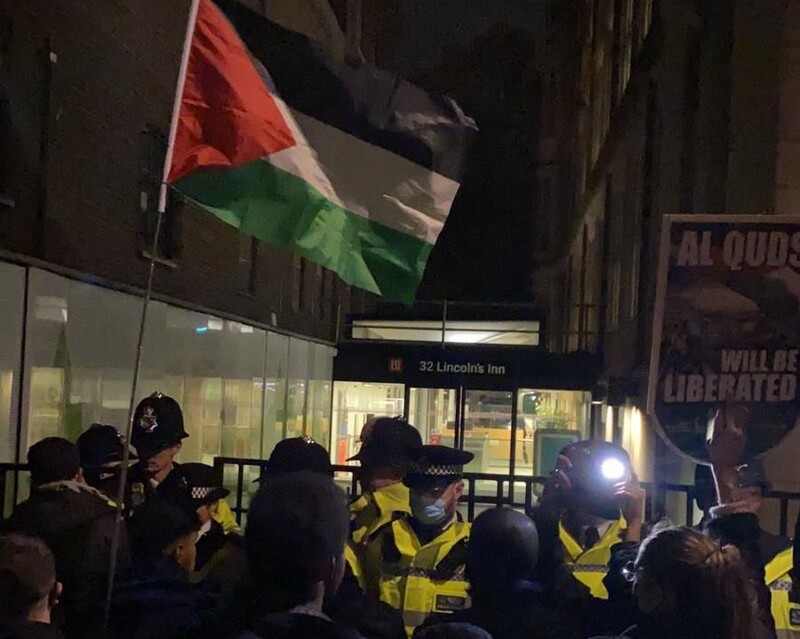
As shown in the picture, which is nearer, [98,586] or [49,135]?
Answer: [98,586]

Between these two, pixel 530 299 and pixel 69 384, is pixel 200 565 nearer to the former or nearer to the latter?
pixel 69 384

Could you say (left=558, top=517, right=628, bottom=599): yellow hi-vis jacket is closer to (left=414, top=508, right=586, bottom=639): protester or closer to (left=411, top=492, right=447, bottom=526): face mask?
(left=411, top=492, right=447, bottom=526): face mask

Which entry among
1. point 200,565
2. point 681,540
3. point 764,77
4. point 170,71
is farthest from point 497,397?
point 681,540

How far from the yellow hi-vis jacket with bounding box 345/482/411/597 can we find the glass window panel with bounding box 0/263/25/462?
4.58 metres

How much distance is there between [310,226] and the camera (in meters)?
4.55

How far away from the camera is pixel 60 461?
416 centimetres

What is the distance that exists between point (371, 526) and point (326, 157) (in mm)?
1668

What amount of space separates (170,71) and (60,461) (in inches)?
322

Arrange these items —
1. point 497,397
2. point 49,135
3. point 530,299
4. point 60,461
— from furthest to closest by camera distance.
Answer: point 530,299 → point 497,397 → point 49,135 → point 60,461

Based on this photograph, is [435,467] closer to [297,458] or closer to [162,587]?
[297,458]

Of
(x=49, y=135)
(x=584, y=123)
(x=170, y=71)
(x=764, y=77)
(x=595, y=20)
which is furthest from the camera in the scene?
(x=584, y=123)

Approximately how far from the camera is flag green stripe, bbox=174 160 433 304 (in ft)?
14.0

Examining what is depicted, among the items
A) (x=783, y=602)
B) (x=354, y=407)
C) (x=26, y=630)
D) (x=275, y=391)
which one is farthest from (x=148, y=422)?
(x=354, y=407)

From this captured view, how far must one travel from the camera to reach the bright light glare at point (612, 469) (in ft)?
13.3
